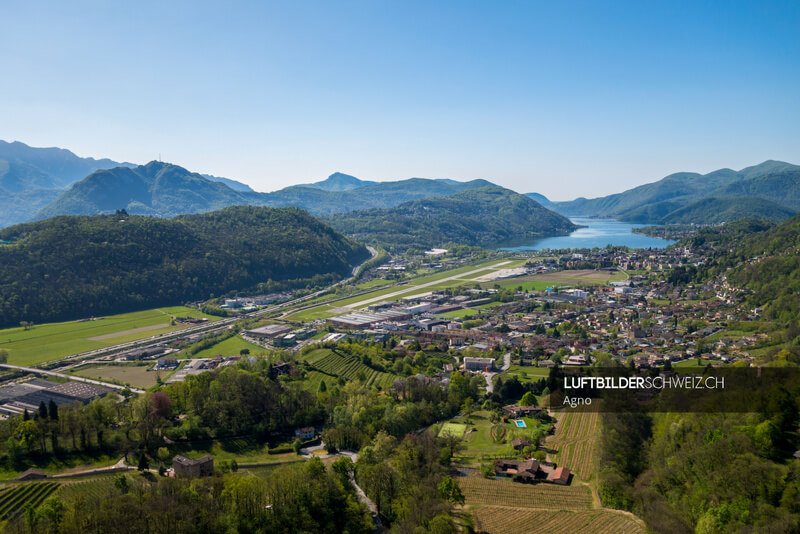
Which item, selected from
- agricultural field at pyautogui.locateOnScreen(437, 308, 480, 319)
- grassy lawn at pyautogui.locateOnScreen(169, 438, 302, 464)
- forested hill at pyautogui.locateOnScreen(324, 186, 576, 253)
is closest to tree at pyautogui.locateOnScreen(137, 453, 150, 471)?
grassy lawn at pyautogui.locateOnScreen(169, 438, 302, 464)

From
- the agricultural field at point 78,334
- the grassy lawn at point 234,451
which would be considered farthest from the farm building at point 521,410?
the agricultural field at point 78,334

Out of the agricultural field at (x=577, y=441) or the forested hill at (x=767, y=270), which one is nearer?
the agricultural field at (x=577, y=441)

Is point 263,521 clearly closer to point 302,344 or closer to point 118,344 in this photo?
point 302,344

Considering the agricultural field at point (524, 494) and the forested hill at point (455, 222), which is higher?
the forested hill at point (455, 222)

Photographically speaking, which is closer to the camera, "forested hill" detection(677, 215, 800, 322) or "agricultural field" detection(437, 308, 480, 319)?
"forested hill" detection(677, 215, 800, 322)

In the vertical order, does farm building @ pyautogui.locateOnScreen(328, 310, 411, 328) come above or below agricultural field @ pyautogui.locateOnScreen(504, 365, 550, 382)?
above

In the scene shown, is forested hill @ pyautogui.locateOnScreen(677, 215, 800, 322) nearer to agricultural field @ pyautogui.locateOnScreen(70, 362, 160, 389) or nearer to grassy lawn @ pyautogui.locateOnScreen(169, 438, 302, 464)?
grassy lawn @ pyautogui.locateOnScreen(169, 438, 302, 464)

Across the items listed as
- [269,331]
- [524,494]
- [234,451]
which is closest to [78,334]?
[269,331]

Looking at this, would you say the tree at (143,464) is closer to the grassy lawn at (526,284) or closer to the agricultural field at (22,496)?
the agricultural field at (22,496)
